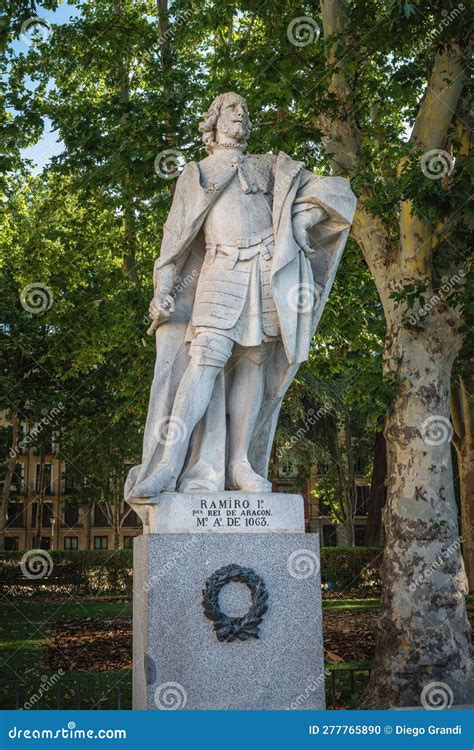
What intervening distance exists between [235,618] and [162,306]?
2323mm

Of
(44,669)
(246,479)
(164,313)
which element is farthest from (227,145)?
(44,669)

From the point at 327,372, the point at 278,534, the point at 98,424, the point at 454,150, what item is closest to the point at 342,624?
the point at 327,372

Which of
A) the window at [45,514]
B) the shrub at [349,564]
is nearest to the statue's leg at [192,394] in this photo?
the shrub at [349,564]

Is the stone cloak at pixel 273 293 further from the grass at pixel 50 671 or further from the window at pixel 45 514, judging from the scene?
the window at pixel 45 514

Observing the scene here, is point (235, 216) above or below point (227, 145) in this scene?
below

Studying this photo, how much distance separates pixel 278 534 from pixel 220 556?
458 millimetres

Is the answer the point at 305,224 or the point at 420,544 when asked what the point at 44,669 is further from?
the point at 305,224

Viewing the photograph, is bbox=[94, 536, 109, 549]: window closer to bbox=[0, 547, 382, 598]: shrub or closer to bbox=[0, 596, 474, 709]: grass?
bbox=[0, 547, 382, 598]: shrub

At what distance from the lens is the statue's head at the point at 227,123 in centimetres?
738

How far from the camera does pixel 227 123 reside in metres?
7.39

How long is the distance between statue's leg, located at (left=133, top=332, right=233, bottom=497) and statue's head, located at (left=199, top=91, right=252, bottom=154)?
1.69 metres

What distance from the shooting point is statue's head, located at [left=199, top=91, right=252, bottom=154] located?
738cm

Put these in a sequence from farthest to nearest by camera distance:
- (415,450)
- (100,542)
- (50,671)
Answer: (100,542) < (50,671) < (415,450)

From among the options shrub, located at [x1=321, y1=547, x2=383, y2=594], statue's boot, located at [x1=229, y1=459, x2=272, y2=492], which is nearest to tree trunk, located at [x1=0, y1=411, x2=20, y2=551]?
shrub, located at [x1=321, y1=547, x2=383, y2=594]
